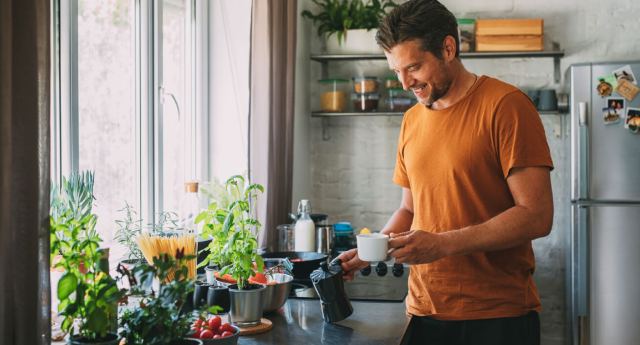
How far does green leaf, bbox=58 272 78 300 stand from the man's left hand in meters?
0.80

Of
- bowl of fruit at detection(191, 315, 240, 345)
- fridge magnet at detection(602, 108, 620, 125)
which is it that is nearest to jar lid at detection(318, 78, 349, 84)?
fridge magnet at detection(602, 108, 620, 125)

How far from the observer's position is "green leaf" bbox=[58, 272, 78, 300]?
1532 mm

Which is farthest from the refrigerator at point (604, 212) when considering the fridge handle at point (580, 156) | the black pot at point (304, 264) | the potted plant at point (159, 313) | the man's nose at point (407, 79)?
the potted plant at point (159, 313)

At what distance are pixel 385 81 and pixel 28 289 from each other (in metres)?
3.00

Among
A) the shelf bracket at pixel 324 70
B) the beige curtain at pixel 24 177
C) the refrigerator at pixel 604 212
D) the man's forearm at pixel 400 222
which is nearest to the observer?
the beige curtain at pixel 24 177

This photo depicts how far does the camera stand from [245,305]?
2.07 metres

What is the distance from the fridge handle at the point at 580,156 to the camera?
11.9 feet

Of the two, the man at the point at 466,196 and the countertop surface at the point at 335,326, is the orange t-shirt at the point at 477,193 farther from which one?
the countertop surface at the point at 335,326

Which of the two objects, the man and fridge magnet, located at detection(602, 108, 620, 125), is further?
fridge magnet, located at detection(602, 108, 620, 125)

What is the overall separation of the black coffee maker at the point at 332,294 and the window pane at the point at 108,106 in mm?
851

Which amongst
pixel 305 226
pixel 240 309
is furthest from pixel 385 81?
pixel 240 309

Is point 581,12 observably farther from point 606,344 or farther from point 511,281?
point 511,281

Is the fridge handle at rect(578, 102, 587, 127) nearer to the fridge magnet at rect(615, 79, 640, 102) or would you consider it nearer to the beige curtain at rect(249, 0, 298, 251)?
the fridge magnet at rect(615, 79, 640, 102)

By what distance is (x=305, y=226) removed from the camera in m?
3.21
